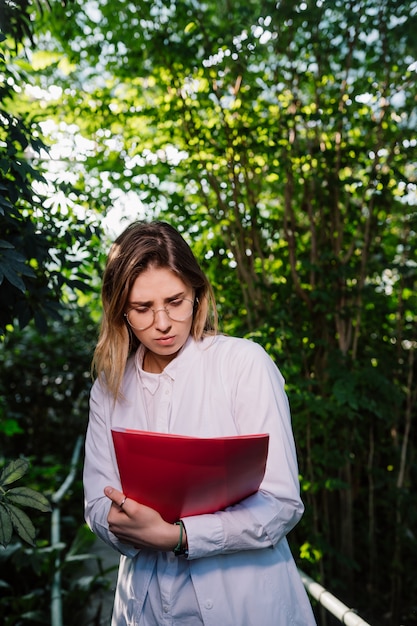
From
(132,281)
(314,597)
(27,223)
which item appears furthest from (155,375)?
(314,597)

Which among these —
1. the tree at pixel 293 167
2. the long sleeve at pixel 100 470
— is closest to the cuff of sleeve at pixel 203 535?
the long sleeve at pixel 100 470

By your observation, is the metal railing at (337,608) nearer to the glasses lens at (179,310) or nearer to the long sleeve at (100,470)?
the long sleeve at (100,470)

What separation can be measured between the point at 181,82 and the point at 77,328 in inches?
148

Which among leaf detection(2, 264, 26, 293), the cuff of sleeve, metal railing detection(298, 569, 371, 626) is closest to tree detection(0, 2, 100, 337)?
leaf detection(2, 264, 26, 293)

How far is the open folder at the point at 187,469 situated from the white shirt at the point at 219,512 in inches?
2.1

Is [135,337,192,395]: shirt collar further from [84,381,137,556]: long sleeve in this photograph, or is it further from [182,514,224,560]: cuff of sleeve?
[182,514,224,560]: cuff of sleeve

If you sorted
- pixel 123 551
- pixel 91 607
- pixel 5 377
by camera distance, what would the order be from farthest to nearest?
pixel 5 377, pixel 91 607, pixel 123 551

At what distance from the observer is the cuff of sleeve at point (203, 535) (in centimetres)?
126

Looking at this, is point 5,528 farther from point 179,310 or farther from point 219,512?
point 179,310

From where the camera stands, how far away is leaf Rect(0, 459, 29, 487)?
1.45 meters

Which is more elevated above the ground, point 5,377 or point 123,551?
point 5,377

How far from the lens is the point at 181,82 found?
329 cm

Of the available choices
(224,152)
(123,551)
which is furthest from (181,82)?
(123,551)

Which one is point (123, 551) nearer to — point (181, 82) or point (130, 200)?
point (130, 200)
